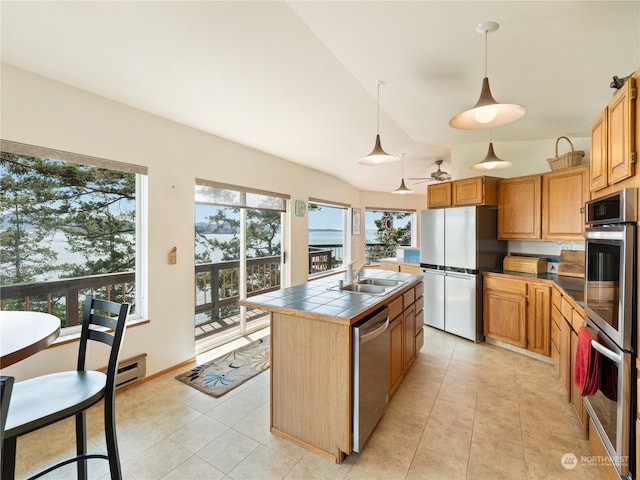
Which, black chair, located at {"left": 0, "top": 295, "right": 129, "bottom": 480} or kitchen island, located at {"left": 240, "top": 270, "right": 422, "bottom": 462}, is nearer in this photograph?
black chair, located at {"left": 0, "top": 295, "right": 129, "bottom": 480}

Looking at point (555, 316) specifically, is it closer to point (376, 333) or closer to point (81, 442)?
point (376, 333)

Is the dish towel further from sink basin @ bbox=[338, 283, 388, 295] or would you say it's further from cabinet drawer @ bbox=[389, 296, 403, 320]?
sink basin @ bbox=[338, 283, 388, 295]

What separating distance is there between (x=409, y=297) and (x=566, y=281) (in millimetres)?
1658

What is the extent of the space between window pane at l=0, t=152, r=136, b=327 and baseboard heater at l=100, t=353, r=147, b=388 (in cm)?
48

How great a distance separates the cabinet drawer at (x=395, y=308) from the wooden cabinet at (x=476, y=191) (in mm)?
1955

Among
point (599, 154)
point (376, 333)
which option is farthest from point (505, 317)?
point (376, 333)

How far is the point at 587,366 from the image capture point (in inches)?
64.6

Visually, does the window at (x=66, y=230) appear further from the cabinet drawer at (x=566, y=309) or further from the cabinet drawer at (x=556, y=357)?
the cabinet drawer at (x=556, y=357)

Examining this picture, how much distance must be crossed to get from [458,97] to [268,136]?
2062 mm

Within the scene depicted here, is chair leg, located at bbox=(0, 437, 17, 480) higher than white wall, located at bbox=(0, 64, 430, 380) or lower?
lower

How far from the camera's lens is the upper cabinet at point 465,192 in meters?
3.62


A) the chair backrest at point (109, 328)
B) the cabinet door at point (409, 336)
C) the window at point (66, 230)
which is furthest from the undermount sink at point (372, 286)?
the window at point (66, 230)

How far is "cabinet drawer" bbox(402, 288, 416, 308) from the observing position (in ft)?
8.86

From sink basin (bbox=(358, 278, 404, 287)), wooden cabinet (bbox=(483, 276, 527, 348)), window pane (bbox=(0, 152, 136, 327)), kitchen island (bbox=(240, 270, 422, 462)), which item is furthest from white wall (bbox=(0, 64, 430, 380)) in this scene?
wooden cabinet (bbox=(483, 276, 527, 348))
